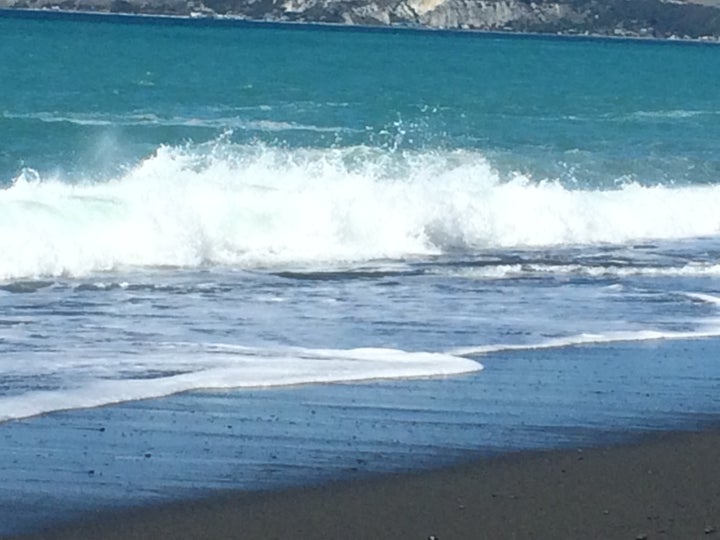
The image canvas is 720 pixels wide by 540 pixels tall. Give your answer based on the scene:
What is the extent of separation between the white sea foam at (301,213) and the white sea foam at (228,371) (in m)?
4.85

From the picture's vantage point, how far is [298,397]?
35.8 ft

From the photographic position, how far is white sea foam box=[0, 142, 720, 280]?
1819 cm

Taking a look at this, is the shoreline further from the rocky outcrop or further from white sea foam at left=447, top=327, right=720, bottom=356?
white sea foam at left=447, top=327, right=720, bottom=356

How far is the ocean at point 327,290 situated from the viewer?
10.0 metres

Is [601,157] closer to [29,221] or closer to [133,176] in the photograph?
[133,176]

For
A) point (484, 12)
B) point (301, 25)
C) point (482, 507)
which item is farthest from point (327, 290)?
point (484, 12)

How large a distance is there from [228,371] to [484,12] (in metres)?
112

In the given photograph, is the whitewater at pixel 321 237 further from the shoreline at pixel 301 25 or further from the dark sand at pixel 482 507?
the shoreline at pixel 301 25

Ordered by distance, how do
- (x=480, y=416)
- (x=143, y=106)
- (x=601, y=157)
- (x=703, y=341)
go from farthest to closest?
(x=143, y=106) < (x=601, y=157) < (x=703, y=341) < (x=480, y=416)

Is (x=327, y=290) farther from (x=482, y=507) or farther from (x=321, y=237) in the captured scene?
(x=482, y=507)

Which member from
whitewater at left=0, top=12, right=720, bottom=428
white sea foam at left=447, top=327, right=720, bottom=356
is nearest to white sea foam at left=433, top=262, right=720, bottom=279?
whitewater at left=0, top=12, right=720, bottom=428

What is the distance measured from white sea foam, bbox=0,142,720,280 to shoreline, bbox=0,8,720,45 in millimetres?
75477

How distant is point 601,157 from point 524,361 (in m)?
20.8

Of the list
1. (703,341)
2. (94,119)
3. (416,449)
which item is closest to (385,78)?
(94,119)
